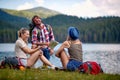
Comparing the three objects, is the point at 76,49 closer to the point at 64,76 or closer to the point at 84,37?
the point at 64,76

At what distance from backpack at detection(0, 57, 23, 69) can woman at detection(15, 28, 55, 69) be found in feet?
0.45

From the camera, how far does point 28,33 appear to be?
10.5 meters

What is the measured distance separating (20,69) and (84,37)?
439 ft

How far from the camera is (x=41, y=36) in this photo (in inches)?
436

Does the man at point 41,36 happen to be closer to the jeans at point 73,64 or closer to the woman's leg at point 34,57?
the woman's leg at point 34,57

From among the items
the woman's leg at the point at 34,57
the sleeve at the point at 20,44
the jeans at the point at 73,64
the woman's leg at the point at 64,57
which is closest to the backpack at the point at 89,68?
the jeans at the point at 73,64

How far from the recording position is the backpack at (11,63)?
1020 cm

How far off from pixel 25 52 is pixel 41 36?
38.3 inches

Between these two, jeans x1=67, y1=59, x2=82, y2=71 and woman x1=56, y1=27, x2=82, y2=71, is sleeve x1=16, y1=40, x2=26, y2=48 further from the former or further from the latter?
jeans x1=67, y1=59, x2=82, y2=71

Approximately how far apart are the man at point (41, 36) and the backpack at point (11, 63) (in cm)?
88

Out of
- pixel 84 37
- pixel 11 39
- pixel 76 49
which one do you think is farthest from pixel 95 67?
pixel 84 37

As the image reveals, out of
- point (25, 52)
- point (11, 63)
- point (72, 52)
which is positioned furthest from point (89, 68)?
point (11, 63)

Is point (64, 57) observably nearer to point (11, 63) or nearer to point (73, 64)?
point (73, 64)

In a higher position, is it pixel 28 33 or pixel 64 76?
pixel 28 33
